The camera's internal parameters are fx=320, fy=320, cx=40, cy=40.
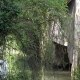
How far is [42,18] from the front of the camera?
8438 millimetres

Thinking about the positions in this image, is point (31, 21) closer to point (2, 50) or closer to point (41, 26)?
point (41, 26)

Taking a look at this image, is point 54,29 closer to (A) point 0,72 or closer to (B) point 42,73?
(B) point 42,73

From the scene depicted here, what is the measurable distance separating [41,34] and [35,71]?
3.45ft

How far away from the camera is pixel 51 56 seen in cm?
862

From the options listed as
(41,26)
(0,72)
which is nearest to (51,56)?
(41,26)

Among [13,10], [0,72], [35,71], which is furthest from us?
[35,71]

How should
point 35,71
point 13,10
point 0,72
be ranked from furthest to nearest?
point 35,71, point 0,72, point 13,10

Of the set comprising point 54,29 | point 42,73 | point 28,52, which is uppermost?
point 54,29

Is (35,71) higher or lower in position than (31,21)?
lower

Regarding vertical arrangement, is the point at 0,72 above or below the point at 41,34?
below

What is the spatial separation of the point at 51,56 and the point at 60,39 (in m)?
0.65

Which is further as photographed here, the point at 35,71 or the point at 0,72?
the point at 35,71

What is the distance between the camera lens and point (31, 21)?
323 inches

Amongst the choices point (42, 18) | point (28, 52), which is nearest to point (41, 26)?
point (42, 18)
